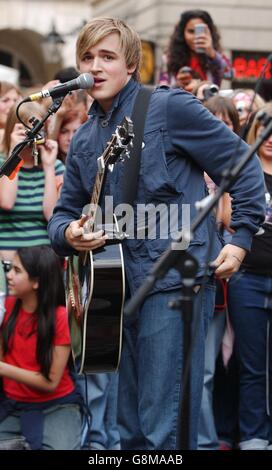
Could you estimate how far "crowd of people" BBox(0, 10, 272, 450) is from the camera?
3775 millimetres

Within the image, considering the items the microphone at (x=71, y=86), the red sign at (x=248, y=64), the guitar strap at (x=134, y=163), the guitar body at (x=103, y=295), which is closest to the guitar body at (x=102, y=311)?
the guitar body at (x=103, y=295)

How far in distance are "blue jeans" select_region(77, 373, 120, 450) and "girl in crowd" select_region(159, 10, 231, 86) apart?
2166mm

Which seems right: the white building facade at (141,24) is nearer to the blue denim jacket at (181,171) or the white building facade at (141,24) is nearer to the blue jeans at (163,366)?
the blue denim jacket at (181,171)

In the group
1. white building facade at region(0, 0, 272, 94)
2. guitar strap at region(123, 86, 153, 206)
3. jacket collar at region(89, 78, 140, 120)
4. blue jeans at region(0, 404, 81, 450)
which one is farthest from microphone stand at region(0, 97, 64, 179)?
white building facade at region(0, 0, 272, 94)

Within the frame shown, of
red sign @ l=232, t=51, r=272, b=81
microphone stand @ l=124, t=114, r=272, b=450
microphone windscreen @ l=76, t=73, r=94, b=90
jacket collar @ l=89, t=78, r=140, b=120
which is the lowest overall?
microphone stand @ l=124, t=114, r=272, b=450

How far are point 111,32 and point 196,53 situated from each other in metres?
2.82

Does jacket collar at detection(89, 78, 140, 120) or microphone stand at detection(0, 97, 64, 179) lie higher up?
jacket collar at detection(89, 78, 140, 120)

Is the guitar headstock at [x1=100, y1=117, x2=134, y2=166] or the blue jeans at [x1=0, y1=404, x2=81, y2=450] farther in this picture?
the blue jeans at [x1=0, y1=404, x2=81, y2=450]

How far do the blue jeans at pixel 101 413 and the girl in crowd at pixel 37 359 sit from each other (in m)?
0.16

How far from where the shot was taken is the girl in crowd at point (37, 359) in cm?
530

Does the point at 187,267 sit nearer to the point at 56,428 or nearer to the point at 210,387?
the point at 56,428

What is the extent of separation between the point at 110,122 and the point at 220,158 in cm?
48

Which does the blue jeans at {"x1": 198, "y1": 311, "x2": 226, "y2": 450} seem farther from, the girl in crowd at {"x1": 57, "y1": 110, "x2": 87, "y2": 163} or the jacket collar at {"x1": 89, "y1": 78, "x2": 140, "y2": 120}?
the jacket collar at {"x1": 89, "y1": 78, "x2": 140, "y2": 120}

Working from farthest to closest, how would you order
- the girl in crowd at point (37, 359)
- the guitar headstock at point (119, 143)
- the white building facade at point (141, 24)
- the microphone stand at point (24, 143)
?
1. the white building facade at point (141, 24)
2. the girl in crowd at point (37, 359)
3. the microphone stand at point (24, 143)
4. the guitar headstock at point (119, 143)
